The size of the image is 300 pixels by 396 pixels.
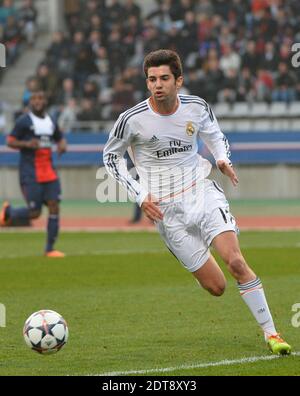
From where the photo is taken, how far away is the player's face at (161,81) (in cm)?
900

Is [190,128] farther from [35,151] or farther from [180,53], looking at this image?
[180,53]

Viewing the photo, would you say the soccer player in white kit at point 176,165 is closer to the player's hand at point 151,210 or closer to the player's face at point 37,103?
the player's hand at point 151,210

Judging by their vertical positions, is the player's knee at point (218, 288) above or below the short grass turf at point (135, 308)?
above

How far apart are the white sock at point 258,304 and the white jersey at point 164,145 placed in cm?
106

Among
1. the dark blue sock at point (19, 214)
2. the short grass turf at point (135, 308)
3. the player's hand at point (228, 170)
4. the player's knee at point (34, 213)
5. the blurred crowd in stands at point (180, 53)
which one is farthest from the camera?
the blurred crowd in stands at point (180, 53)

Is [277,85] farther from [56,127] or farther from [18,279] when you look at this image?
[18,279]

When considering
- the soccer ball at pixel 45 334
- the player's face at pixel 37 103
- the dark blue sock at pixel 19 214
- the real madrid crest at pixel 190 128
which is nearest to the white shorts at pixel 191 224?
the real madrid crest at pixel 190 128

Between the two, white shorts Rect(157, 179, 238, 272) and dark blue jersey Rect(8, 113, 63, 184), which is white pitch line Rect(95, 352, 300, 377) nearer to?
white shorts Rect(157, 179, 238, 272)

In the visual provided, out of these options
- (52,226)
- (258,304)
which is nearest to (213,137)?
(258,304)

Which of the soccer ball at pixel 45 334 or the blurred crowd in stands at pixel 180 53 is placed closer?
the soccer ball at pixel 45 334

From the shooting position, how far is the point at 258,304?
8.70 m

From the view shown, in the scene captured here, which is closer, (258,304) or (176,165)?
(258,304)

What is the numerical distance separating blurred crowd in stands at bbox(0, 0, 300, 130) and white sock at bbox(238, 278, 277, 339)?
61.6 feet

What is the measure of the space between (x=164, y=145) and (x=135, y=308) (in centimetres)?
255
